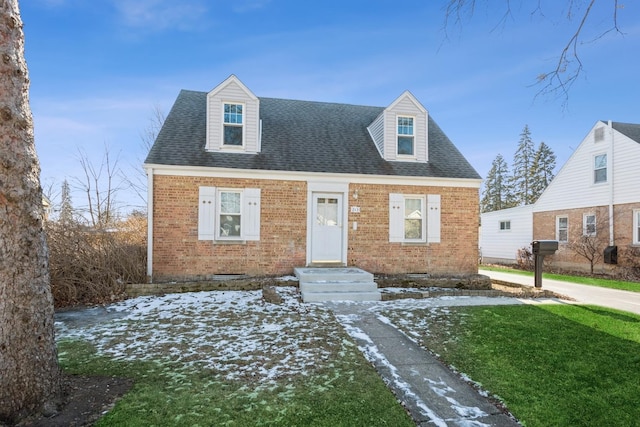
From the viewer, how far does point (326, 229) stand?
10.5m

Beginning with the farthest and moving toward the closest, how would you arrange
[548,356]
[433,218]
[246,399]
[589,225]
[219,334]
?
1. [589,225]
2. [433,218]
3. [219,334]
4. [548,356]
5. [246,399]

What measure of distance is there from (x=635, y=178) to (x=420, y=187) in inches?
381

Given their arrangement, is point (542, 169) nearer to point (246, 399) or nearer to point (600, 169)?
point (600, 169)

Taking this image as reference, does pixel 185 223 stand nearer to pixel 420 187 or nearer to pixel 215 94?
pixel 215 94

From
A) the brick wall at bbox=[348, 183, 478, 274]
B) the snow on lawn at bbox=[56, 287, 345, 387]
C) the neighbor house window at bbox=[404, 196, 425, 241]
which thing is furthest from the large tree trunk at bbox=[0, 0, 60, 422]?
the neighbor house window at bbox=[404, 196, 425, 241]

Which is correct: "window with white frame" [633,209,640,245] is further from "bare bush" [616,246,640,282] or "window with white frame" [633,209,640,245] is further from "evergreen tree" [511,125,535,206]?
"evergreen tree" [511,125,535,206]

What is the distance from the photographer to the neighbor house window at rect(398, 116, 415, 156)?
11.4 meters

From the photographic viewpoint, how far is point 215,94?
10.3 meters

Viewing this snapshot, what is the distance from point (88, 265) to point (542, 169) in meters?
38.7

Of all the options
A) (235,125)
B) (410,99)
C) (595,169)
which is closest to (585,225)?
(595,169)

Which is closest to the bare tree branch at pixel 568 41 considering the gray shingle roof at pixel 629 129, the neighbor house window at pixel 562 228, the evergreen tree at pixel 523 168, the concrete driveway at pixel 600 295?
the concrete driveway at pixel 600 295

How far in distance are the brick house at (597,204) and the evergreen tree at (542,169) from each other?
61.4 ft

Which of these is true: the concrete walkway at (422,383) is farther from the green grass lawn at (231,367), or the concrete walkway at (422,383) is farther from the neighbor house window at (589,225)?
the neighbor house window at (589,225)

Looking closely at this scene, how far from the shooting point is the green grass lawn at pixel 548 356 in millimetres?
3184
